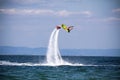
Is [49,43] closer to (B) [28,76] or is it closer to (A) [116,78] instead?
(B) [28,76]

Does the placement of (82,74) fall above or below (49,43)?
below

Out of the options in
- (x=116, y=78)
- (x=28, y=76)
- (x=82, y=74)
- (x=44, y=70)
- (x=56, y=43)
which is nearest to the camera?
(x=116, y=78)

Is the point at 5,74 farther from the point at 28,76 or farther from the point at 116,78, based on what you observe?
the point at 116,78

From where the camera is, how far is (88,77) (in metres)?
30.9

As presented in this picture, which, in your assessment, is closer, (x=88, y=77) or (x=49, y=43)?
(x=88, y=77)

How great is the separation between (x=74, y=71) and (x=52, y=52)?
191 inches

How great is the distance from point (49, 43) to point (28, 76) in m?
8.30

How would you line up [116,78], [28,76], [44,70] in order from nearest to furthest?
[116,78] → [28,76] → [44,70]

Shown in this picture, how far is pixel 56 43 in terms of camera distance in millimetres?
38312

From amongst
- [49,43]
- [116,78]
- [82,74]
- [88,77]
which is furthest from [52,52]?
[116,78]

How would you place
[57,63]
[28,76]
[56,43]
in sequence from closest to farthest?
1. [28,76]
2. [56,43]
3. [57,63]

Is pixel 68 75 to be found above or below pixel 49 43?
below

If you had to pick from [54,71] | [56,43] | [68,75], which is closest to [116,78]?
[68,75]

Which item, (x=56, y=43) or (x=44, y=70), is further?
(x=56, y=43)
